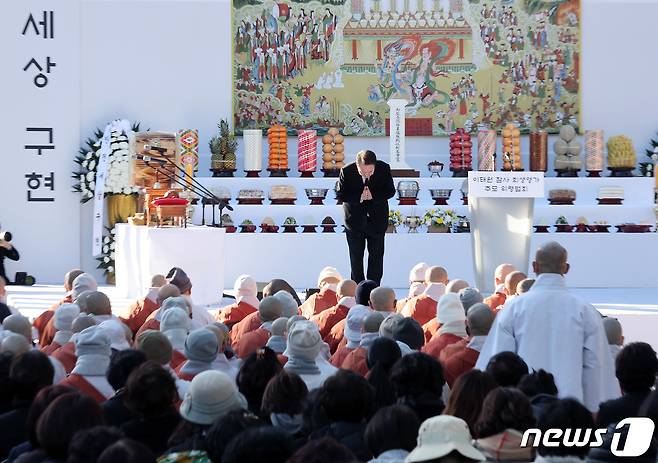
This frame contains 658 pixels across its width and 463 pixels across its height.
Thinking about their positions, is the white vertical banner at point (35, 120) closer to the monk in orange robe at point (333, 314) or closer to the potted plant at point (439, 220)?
the potted plant at point (439, 220)

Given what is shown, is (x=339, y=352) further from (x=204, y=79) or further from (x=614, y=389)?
(x=204, y=79)

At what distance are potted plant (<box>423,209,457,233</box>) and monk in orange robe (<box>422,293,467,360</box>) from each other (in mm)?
8649

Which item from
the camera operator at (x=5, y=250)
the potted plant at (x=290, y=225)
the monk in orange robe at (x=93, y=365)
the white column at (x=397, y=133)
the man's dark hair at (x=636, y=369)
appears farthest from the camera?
the white column at (x=397, y=133)

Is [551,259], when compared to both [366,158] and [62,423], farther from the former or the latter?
[366,158]

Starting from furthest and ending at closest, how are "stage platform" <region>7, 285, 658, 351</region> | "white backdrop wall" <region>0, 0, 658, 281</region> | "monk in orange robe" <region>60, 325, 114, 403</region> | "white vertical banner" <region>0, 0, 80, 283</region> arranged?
"white backdrop wall" <region>0, 0, 658, 281</region>
"white vertical banner" <region>0, 0, 80, 283</region>
"stage platform" <region>7, 285, 658, 351</region>
"monk in orange robe" <region>60, 325, 114, 403</region>

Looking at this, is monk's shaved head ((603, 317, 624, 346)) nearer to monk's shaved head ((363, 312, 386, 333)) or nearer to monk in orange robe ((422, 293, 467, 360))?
monk in orange robe ((422, 293, 467, 360))

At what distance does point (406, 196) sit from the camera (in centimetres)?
1723

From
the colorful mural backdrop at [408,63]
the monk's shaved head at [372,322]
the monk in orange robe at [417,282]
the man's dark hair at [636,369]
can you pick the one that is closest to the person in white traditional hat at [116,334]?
the monk's shaved head at [372,322]

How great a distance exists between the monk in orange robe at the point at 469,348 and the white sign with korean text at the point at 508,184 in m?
6.50

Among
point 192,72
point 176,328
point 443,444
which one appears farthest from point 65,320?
point 192,72

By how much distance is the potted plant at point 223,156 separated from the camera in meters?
17.7

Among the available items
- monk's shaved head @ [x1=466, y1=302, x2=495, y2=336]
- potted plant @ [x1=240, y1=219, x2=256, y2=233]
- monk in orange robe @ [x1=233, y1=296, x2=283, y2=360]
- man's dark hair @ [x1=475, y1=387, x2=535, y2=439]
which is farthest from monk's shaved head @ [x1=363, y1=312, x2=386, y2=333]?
potted plant @ [x1=240, y1=219, x2=256, y2=233]

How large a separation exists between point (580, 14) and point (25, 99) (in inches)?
306

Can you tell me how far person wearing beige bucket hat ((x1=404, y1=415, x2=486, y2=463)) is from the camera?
444 centimetres
